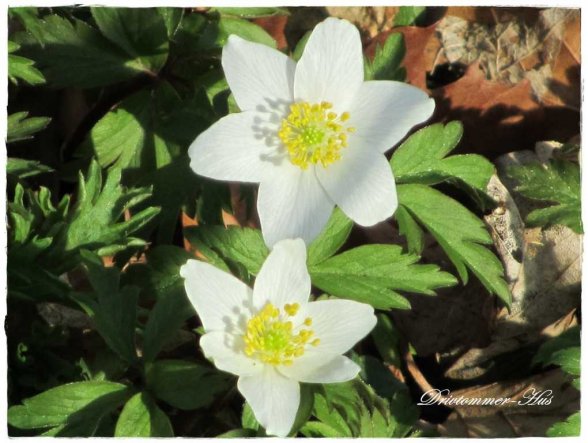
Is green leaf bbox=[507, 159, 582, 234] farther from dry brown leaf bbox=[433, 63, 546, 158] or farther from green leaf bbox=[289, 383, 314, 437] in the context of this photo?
green leaf bbox=[289, 383, 314, 437]

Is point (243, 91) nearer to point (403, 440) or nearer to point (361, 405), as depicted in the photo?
point (361, 405)

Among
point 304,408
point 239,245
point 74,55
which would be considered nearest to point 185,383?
point 304,408

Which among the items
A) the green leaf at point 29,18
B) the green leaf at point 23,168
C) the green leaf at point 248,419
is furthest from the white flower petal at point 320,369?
the green leaf at point 29,18

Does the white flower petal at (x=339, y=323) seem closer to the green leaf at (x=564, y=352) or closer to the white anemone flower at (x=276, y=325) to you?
the white anemone flower at (x=276, y=325)

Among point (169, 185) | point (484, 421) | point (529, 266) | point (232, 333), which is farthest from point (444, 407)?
point (169, 185)

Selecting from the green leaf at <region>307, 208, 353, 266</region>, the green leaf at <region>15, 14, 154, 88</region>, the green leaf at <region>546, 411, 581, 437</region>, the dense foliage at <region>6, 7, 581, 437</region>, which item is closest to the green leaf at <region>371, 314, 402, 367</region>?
the dense foliage at <region>6, 7, 581, 437</region>

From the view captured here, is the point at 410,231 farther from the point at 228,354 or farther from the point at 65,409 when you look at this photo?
the point at 65,409
